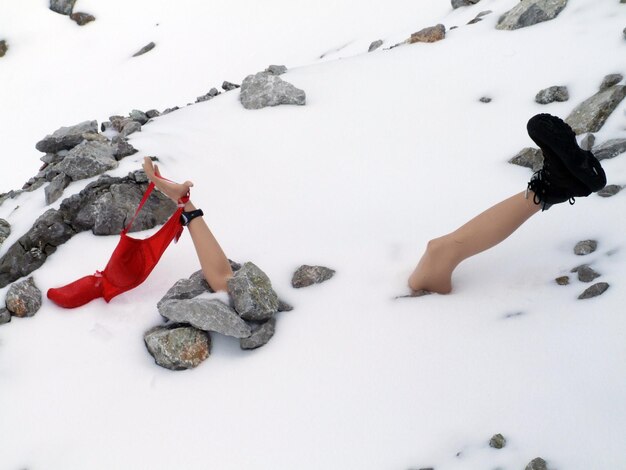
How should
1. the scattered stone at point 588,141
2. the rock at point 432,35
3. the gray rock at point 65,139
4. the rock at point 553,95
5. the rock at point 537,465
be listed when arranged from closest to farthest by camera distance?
the rock at point 537,465 < the scattered stone at point 588,141 < the rock at point 553,95 < the gray rock at point 65,139 < the rock at point 432,35

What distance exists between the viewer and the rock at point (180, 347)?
11.5 ft

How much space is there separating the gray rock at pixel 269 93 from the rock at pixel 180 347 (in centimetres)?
302

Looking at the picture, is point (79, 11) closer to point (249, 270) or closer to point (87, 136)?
point (87, 136)

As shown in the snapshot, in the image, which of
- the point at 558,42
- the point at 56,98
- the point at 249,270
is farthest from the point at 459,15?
the point at 56,98

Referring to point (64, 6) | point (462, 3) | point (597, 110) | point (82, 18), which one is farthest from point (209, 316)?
point (64, 6)

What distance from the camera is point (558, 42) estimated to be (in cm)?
575

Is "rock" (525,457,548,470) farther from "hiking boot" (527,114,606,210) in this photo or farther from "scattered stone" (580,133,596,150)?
"scattered stone" (580,133,596,150)

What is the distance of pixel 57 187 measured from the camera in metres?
4.86

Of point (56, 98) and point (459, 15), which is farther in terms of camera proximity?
point (56, 98)

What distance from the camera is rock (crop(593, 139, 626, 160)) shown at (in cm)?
424

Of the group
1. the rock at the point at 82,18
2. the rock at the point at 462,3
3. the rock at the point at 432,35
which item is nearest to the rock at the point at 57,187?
the rock at the point at 432,35

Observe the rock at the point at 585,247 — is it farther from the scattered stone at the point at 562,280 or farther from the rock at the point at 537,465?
the rock at the point at 537,465

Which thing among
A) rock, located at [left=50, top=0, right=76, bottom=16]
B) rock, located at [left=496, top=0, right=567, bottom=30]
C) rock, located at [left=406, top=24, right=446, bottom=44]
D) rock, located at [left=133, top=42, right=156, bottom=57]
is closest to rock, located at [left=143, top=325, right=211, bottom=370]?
rock, located at [left=406, top=24, right=446, bottom=44]

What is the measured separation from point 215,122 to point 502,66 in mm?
2848
